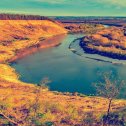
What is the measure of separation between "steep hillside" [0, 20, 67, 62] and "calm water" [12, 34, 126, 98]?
11.0m

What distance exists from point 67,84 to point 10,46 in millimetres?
55420

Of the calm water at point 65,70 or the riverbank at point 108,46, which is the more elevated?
the riverbank at point 108,46

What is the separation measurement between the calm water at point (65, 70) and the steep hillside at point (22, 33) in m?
11.0

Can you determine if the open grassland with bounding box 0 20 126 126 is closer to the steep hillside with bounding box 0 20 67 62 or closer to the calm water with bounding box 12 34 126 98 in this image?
the calm water with bounding box 12 34 126 98

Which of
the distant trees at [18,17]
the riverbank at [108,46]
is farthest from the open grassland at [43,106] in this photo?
the distant trees at [18,17]

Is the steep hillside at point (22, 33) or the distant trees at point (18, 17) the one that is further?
the distant trees at point (18, 17)

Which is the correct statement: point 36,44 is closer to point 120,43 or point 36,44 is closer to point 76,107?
point 120,43

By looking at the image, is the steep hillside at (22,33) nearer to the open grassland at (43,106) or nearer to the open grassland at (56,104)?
the open grassland at (43,106)

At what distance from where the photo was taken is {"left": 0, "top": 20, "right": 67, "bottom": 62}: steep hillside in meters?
109

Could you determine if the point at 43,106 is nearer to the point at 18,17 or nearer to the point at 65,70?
the point at 65,70

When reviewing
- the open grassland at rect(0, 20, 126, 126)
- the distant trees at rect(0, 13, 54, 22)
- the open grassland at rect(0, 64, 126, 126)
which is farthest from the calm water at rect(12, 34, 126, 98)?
the distant trees at rect(0, 13, 54, 22)

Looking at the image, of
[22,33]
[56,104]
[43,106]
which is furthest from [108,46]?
[43,106]

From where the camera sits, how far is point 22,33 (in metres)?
151

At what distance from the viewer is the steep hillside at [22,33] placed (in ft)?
358
